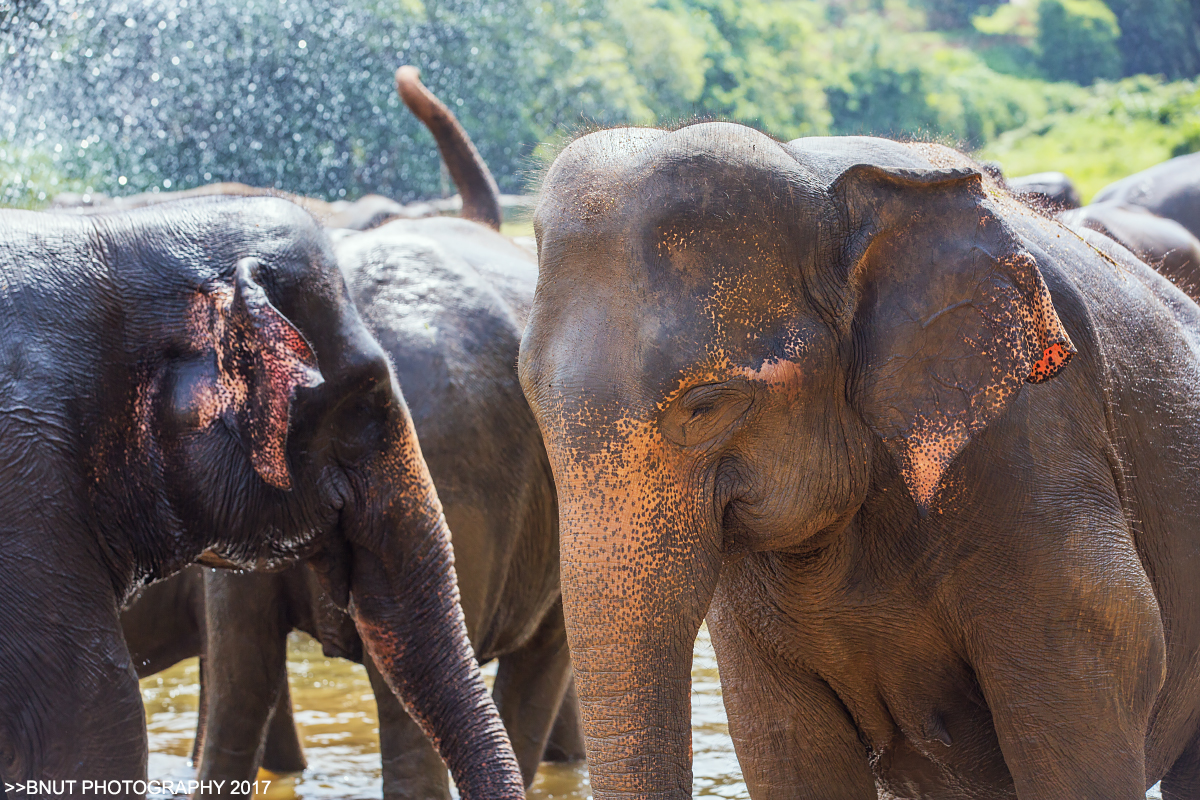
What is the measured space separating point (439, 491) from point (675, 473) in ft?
6.36

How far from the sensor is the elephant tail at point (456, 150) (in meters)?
4.77

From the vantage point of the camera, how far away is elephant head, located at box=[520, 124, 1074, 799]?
1.84 meters

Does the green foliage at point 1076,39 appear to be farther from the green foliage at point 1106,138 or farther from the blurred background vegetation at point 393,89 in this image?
the green foliage at point 1106,138

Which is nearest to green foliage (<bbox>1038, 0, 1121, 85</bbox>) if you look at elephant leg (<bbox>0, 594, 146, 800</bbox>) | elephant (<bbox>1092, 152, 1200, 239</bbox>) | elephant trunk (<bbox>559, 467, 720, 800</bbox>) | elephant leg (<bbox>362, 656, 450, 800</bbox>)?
elephant (<bbox>1092, 152, 1200, 239</bbox>)

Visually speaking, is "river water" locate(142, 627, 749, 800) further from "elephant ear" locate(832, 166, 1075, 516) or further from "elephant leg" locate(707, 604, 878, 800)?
"elephant ear" locate(832, 166, 1075, 516)

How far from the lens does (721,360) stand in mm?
1875

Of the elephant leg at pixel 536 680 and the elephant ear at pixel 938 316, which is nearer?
the elephant ear at pixel 938 316

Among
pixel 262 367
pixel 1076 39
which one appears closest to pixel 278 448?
pixel 262 367

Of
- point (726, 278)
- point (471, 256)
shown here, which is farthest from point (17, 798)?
point (471, 256)

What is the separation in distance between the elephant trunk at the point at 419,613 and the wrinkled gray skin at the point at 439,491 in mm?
441

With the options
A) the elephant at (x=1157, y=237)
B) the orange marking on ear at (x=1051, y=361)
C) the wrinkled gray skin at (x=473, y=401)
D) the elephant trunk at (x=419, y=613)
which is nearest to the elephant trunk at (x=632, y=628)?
the orange marking on ear at (x=1051, y=361)

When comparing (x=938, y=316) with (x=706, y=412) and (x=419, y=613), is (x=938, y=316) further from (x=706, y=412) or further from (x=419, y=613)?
(x=419, y=613)

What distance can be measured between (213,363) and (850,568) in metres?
1.39

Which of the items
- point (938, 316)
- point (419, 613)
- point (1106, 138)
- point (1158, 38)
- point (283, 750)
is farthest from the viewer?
point (1158, 38)
